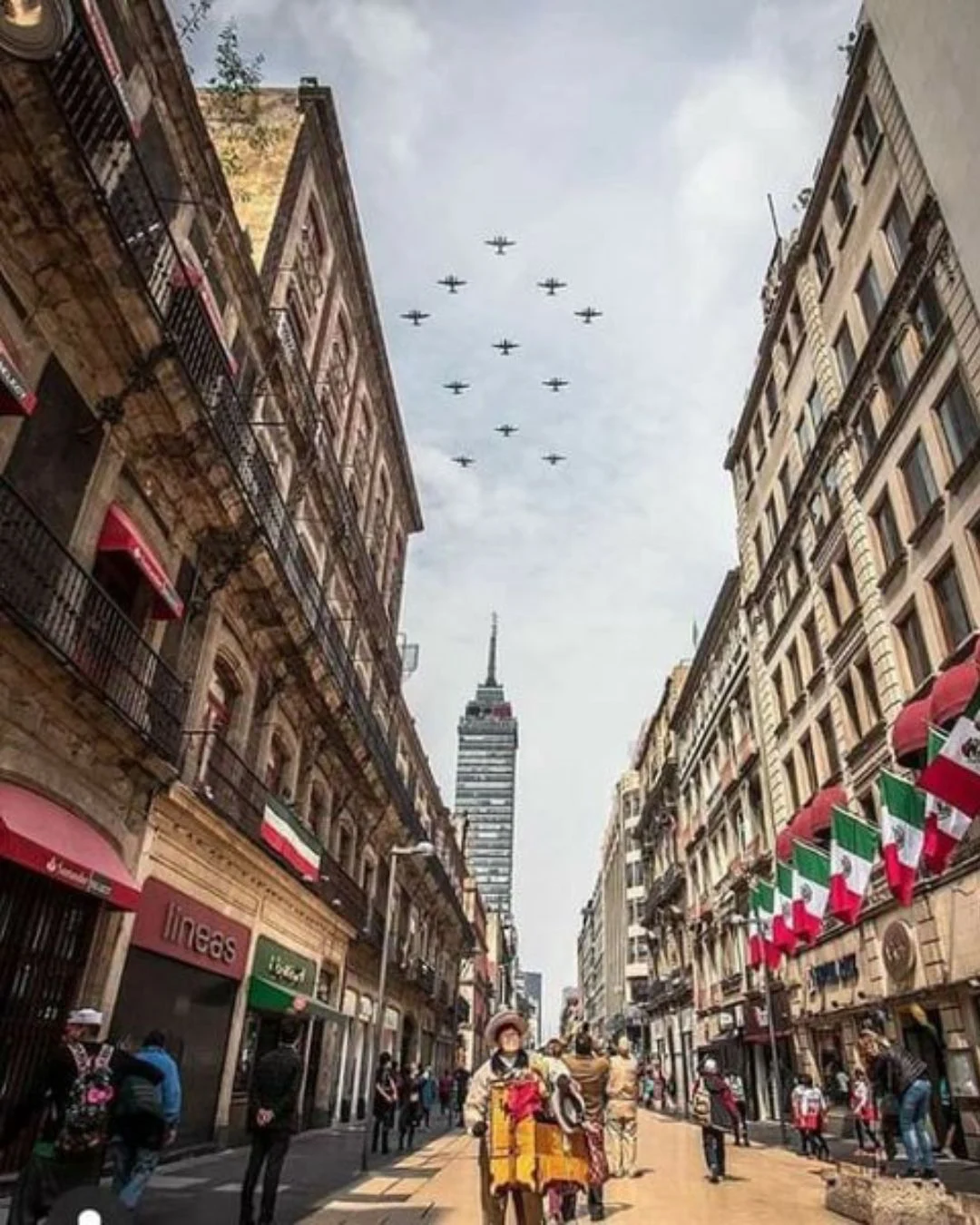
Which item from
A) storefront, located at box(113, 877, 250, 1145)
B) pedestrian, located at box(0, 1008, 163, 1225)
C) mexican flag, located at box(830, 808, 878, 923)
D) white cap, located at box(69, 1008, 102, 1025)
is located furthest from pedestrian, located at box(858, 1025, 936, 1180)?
storefront, located at box(113, 877, 250, 1145)

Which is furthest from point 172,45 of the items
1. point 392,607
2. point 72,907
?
point 392,607

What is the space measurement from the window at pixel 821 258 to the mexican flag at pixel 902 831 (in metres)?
16.4

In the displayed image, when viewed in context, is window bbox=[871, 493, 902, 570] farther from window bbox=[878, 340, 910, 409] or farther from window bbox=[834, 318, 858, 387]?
window bbox=[834, 318, 858, 387]

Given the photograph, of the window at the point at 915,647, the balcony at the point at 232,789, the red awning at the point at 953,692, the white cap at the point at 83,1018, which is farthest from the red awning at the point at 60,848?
the window at the point at 915,647

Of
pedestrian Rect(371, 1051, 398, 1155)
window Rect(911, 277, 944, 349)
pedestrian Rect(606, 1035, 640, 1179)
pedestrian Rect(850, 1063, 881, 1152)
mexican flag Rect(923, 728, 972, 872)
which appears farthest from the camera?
window Rect(911, 277, 944, 349)

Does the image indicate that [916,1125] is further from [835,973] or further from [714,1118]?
[835,973]

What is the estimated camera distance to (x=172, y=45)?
42.8 feet

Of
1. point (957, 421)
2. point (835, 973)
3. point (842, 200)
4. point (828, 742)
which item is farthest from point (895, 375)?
point (835, 973)

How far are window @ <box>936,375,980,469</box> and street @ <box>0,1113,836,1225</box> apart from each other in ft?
41.7

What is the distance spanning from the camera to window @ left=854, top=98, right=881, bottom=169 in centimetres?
2059

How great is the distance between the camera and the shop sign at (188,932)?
11.3 m

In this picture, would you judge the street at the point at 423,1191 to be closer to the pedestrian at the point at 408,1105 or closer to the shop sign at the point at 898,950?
the pedestrian at the point at 408,1105

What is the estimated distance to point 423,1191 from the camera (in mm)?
10977

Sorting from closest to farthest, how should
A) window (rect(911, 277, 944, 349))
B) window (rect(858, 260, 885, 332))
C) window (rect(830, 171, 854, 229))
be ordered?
window (rect(911, 277, 944, 349)) → window (rect(858, 260, 885, 332)) → window (rect(830, 171, 854, 229))
